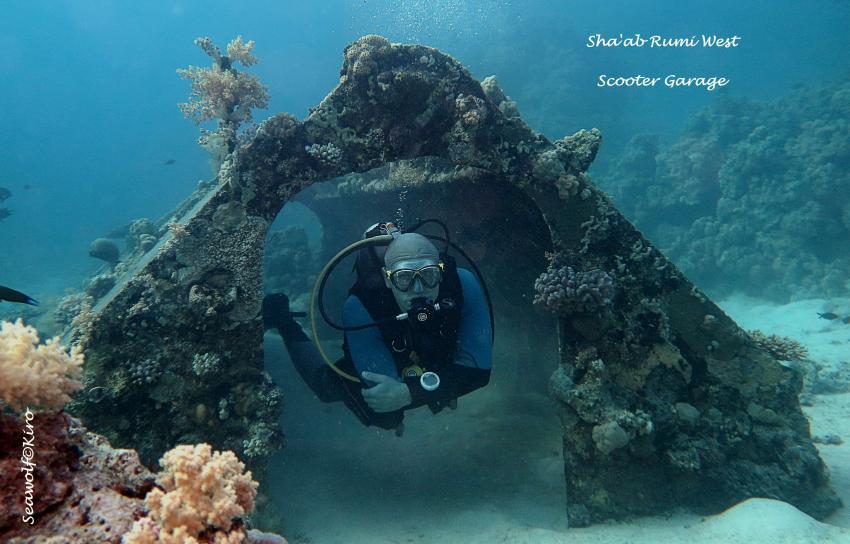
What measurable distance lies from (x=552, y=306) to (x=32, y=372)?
4.69 m

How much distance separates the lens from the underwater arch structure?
4484 millimetres

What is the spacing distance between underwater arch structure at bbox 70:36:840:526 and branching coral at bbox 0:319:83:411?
2569 millimetres

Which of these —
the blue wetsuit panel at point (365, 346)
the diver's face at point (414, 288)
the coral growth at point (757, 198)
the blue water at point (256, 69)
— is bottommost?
the blue wetsuit panel at point (365, 346)

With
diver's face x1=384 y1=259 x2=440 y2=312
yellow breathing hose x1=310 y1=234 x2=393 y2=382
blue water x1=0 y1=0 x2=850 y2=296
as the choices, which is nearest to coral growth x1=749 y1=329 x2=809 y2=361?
diver's face x1=384 y1=259 x2=440 y2=312

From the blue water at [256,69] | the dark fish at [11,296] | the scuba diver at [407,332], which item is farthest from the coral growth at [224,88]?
the blue water at [256,69]

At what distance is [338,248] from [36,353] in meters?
9.99

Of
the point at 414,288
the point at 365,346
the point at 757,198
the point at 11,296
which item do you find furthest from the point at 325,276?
the point at 757,198

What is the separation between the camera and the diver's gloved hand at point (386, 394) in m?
4.48

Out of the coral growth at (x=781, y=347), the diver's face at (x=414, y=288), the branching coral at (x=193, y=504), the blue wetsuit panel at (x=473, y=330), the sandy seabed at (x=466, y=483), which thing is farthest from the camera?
the coral growth at (x=781, y=347)

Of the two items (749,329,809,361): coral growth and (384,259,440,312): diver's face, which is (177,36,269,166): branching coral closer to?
(384,259,440,312): diver's face

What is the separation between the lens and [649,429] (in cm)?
458

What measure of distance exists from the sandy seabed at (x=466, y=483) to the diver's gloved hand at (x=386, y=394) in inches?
64.1

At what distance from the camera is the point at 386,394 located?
4.46 metres

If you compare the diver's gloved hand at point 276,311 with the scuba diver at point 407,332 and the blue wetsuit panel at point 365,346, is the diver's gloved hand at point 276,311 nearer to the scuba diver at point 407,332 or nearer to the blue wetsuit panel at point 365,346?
the scuba diver at point 407,332
